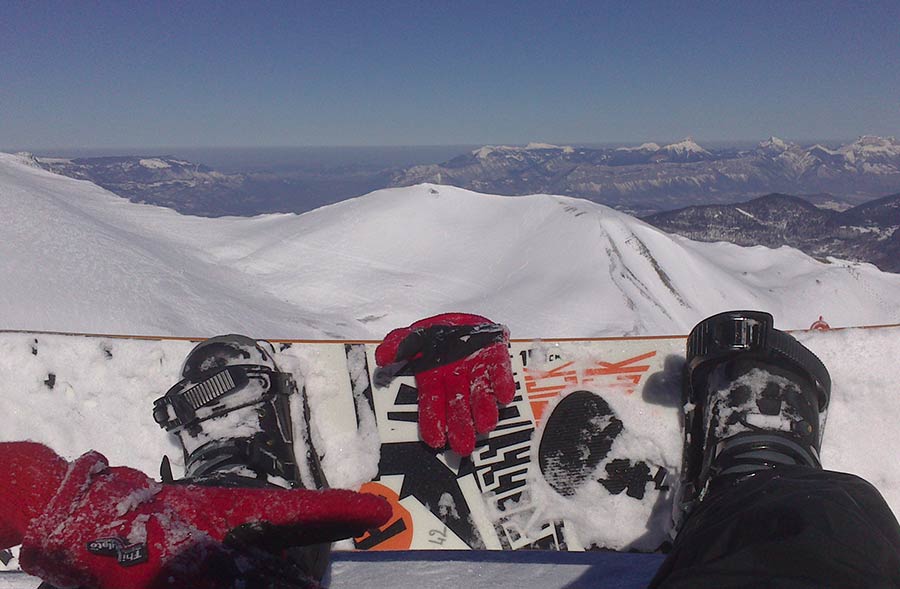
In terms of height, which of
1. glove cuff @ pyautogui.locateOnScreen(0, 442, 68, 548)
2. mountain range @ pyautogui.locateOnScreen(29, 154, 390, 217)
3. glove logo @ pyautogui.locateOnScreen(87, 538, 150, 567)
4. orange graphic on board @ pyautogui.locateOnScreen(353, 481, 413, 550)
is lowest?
orange graphic on board @ pyautogui.locateOnScreen(353, 481, 413, 550)

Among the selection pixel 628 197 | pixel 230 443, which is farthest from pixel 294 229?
pixel 628 197

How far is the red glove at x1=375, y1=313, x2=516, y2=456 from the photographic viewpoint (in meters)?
2.01

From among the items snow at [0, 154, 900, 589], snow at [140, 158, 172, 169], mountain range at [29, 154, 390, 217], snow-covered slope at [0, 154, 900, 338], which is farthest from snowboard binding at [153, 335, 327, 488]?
snow at [140, 158, 172, 169]

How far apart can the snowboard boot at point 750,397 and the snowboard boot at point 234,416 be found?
1395mm

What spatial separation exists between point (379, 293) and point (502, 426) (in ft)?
18.5

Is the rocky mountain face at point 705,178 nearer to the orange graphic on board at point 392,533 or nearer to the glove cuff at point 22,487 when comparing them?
the orange graphic on board at point 392,533

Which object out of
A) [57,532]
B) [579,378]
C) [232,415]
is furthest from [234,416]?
[579,378]

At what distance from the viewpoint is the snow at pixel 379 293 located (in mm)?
2090

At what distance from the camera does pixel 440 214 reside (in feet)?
37.6

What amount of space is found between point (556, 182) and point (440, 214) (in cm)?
17761

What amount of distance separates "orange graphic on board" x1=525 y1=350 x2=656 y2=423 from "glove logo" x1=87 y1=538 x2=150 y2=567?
1.53 meters

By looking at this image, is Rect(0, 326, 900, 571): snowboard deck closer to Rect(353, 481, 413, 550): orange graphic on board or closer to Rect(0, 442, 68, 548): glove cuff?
Rect(353, 481, 413, 550): orange graphic on board

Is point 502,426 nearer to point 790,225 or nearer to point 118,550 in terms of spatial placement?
point 118,550

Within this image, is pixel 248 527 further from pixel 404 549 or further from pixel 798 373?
pixel 798 373
